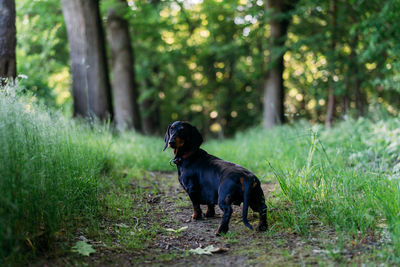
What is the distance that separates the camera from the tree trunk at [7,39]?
491 cm

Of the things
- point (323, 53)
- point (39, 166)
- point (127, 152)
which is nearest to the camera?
point (39, 166)

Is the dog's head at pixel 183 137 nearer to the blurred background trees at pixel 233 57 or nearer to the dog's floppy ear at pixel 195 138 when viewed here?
the dog's floppy ear at pixel 195 138

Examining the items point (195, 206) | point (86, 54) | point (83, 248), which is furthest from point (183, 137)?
point (86, 54)

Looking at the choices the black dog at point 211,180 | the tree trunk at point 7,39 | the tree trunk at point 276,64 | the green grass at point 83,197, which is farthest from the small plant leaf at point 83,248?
the tree trunk at point 276,64

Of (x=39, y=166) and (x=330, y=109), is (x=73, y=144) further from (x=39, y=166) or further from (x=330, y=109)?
(x=330, y=109)

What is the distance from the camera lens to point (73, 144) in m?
3.86

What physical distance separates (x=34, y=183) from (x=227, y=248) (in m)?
1.61

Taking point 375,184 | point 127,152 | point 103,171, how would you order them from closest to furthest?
point 375,184 → point 103,171 → point 127,152

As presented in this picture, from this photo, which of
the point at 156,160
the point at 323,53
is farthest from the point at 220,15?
the point at 156,160

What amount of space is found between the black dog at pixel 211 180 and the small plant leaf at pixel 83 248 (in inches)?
44.8

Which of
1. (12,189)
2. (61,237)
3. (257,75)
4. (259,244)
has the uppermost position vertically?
(257,75)

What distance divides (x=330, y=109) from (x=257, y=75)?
3.17m

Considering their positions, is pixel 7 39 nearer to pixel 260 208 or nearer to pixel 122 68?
pixel 260 208

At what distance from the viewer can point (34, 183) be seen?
2609 mm
